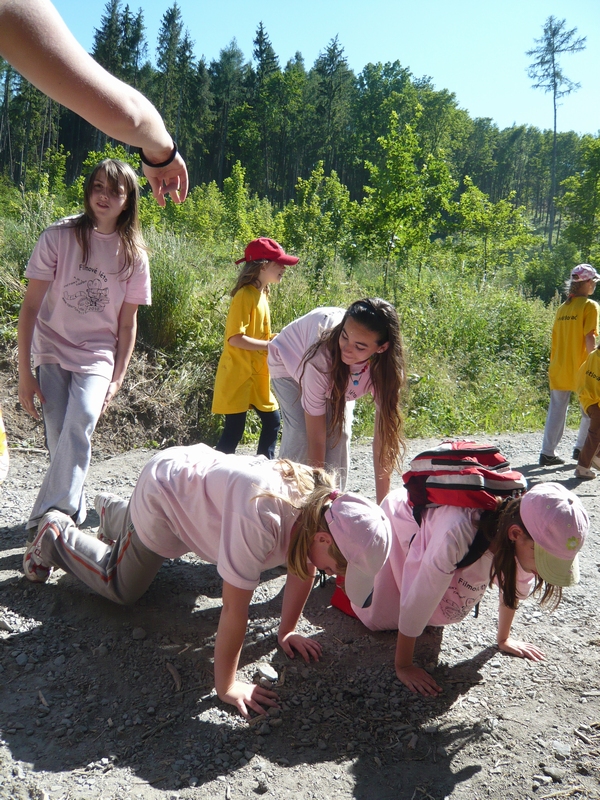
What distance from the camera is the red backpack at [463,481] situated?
231 cm

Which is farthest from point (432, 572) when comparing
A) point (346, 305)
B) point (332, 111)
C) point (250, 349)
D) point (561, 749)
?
point (332, 111)

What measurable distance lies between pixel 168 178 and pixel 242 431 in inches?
104

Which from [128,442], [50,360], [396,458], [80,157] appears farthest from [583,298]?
[80,157]

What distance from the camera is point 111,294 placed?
3.33 meters

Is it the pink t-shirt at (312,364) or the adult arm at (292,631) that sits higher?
the pink t-shirt at (312,364)

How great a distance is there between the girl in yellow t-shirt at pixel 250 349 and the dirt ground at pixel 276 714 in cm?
132

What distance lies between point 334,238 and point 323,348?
11388 millimetres

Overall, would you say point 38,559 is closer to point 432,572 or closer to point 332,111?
point 432,572

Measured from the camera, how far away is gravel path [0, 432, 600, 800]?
2145 mm

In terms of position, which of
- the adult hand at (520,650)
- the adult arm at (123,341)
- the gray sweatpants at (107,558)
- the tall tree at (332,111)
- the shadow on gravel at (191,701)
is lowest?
the shadow on gravel at (191,701)

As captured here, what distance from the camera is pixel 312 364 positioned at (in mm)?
3205

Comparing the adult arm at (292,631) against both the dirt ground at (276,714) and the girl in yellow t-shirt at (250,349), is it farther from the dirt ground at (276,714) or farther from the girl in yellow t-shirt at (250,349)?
the girl in yellow t-shirt at (250,349)

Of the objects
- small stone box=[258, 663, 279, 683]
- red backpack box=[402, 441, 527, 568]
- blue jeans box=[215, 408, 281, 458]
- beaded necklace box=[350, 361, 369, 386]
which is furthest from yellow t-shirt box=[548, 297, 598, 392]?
small stone box=[258, 663, 279, 683]

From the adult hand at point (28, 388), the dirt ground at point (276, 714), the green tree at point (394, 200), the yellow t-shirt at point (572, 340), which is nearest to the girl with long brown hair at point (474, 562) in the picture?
the dirt ground at point (276, 714)
